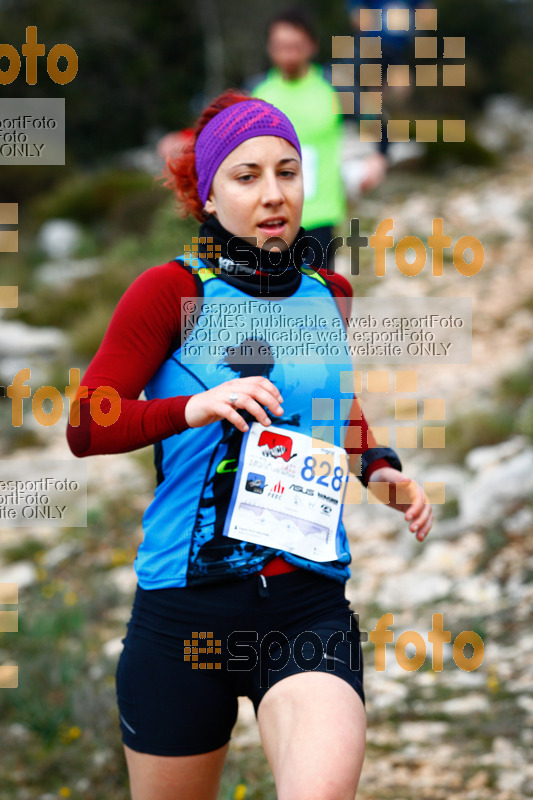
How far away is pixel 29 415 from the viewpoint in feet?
24.6

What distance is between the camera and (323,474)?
6.30ft

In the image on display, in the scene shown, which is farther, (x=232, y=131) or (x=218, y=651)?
(x=232, y=131)

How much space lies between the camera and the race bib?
183cm

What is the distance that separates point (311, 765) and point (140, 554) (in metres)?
0.61

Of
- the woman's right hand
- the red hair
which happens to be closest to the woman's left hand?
the woman's right hand

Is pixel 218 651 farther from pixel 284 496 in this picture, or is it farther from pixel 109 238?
pixel 109 238

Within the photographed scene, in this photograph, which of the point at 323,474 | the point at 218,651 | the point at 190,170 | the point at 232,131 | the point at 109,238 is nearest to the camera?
the point at 218,651

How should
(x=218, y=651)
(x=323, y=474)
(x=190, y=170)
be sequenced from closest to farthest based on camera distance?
(x=218, y=651), (x=323, y=474), (x=190, y=170)

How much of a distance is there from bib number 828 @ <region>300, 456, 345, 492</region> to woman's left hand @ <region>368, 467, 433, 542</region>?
0.15 m

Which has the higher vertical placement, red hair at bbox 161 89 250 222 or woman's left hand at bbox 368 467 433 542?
red hair at bbox 161 89 250 222

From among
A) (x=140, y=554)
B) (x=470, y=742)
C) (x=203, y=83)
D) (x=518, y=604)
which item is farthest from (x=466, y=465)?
(x=203, y=83)

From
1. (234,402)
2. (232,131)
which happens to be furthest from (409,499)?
(232,131)

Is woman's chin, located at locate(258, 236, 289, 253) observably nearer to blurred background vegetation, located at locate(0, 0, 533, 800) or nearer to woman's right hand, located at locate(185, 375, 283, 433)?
woman's right hand, located at locate(185, 375, 283, 433)

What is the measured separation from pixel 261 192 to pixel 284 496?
26.3 inches
